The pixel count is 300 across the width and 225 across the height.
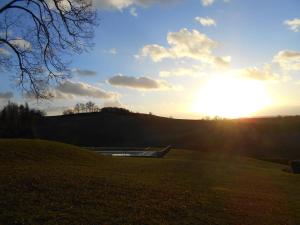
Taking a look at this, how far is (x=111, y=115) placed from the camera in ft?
396

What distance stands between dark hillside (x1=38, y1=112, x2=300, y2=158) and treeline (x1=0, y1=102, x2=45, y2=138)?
48.2 feet

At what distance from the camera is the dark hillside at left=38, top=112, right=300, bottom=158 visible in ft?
291

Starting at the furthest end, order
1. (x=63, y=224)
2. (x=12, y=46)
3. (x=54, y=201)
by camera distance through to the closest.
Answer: (x=12, y=46) → (x=54, y=201) → (x=63, y=224)

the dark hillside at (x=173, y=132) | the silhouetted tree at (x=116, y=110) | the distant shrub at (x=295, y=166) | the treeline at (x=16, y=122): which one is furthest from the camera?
the silhouetted tree at (x=116, y=110)

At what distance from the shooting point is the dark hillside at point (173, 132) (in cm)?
8881

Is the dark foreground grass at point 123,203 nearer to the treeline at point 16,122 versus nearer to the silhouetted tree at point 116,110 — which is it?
the treeline at point 16,122

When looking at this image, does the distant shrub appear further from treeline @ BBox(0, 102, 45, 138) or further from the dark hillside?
treeline @ BBox(0, 102, 45, 138)

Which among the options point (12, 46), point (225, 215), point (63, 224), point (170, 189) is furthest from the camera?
point (12, 46)

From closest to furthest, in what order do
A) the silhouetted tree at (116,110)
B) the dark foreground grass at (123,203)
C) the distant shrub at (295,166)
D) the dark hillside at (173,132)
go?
the dark foreground grass at (123,203) → the distant shrub at (295,166) → the dark hillside at (173,132) → the silhouetted tree at (116,110)

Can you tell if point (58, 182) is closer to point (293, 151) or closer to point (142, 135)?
point (293, 151)

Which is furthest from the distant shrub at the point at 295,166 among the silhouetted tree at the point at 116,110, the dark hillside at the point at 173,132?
the silhouetted tree at the point at 116,110

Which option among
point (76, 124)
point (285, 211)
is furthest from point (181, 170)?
point (76, 124)

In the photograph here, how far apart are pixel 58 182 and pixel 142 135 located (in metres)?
90.4

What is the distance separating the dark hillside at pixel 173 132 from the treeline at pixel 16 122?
14.7m
